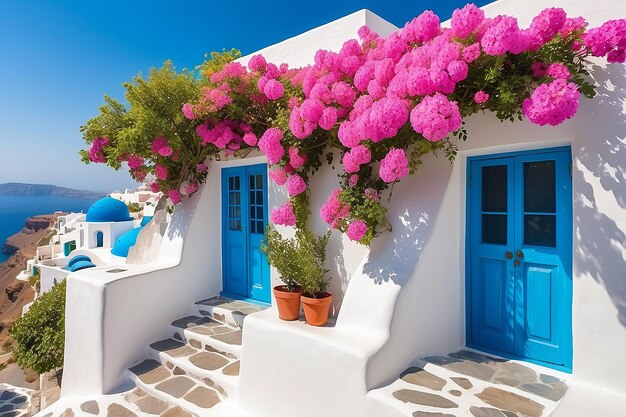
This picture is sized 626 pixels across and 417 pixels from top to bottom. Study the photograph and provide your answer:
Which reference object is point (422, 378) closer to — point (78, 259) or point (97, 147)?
point (97, 147)

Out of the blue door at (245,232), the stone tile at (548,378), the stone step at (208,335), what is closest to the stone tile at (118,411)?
the stone step at (208,335)

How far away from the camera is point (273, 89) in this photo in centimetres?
487

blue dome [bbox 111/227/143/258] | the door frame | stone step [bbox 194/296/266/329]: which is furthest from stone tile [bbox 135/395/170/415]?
blue dome [bbox 111/227/143/258]

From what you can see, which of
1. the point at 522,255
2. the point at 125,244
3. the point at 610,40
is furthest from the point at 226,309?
the point at 125,244

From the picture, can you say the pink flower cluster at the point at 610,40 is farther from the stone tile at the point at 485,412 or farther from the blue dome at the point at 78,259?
the blue dome at the point at 78,259

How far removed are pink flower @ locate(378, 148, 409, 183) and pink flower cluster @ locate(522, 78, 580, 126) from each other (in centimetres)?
120

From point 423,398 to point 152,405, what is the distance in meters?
3.53

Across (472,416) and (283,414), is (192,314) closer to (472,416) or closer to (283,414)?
(283,414)

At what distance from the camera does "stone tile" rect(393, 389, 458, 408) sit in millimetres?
3059

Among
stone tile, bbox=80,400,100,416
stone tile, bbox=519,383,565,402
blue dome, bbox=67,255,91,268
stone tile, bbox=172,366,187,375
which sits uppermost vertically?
stone tile, bbox=519,383,565,402

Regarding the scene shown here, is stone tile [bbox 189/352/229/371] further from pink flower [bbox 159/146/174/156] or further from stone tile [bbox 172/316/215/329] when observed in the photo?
pink flower [bbox 159/146/174/156]

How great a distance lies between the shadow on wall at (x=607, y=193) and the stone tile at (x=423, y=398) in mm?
1780

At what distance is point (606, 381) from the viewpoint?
125 inches

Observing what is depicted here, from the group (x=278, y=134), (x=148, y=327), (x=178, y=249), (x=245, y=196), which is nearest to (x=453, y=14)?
(x=278, y=134)
